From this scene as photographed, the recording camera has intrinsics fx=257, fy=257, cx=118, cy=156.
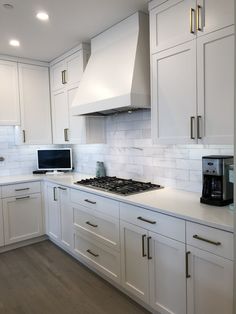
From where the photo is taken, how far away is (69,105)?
135 inches

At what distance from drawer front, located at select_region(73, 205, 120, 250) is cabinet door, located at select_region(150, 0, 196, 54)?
1554mm

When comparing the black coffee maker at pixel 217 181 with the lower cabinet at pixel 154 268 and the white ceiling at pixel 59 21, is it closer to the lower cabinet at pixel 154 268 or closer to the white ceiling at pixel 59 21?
the lower cabinet at pixel 154 268

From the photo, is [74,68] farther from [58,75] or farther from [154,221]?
[154,221]

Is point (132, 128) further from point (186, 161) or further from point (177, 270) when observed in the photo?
point (177, 270)

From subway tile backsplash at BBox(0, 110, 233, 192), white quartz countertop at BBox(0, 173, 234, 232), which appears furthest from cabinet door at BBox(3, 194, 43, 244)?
white quartz countertop at BBox(0, 173, 234, 232)

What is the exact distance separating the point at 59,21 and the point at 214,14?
1.47m

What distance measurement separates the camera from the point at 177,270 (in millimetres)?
1771

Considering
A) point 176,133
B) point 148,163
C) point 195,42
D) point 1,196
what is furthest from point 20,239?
point 195,42

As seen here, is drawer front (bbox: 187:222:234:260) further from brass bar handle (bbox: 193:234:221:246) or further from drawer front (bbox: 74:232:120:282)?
drawer front (bbox: 74:232:120:282)

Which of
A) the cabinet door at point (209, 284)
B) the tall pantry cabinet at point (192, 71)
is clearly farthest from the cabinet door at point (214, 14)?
the cabinet door at point (209, 284)

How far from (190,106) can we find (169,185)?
3.01 feet

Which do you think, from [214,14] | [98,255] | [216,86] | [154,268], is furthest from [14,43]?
[154,268]

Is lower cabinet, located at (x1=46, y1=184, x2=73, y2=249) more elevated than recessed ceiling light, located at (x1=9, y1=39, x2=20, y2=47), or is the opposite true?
recessed ceiling light, located at (x1=9, y1=39, x2=20, y2=47)

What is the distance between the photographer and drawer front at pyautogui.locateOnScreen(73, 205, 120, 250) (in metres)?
2.32
